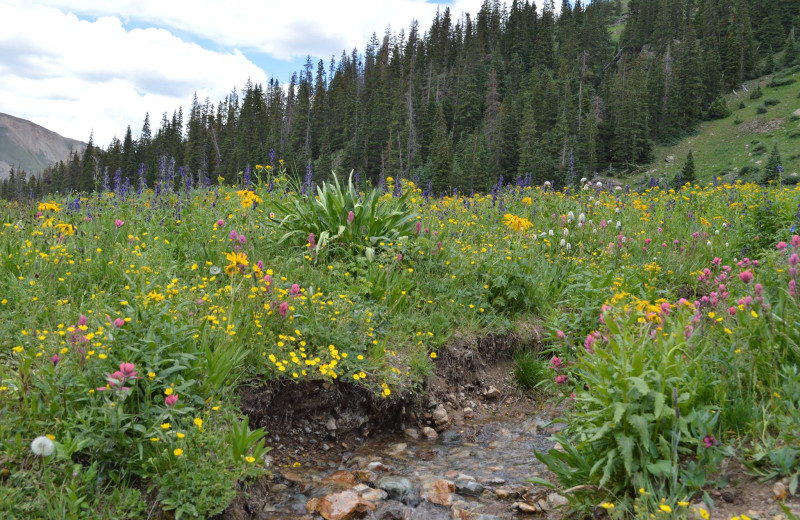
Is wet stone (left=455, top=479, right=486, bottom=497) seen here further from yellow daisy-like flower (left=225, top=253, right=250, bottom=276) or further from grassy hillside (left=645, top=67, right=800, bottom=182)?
grassy hillside (left=645, top=67, right=800, bottom=182)

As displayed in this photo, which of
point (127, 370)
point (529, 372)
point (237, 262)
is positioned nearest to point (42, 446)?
point (127, 370)

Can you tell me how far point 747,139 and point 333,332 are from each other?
2171 inches

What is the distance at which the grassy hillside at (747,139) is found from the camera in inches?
1574

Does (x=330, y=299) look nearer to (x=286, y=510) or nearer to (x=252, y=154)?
(x=286, y=510)

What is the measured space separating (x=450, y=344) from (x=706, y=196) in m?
7.78

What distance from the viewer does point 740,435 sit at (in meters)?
2.45

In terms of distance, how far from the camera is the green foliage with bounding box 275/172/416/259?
5.50 m

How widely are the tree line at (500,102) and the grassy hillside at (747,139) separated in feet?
8.96

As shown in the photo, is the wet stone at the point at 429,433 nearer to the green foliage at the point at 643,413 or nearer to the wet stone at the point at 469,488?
the wet stone at the point at 469,488

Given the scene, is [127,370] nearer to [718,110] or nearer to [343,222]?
[343,222]

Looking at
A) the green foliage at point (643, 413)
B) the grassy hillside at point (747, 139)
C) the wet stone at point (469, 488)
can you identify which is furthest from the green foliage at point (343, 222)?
the grassy hillside at point (747, 139)

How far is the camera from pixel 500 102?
7375 cm

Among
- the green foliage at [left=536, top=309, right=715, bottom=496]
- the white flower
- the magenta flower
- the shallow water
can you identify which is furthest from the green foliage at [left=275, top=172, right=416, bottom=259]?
the white flower

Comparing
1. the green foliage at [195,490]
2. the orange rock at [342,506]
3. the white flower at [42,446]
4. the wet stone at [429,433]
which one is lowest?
the wet stone at [429,433]
